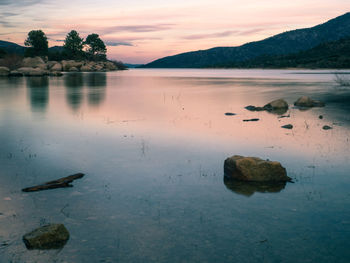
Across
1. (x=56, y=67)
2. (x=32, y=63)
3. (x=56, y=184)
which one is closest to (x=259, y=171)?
(x=56, y=184)

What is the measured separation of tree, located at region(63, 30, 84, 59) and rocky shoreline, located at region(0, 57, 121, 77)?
13.4 metres

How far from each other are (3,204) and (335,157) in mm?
9153

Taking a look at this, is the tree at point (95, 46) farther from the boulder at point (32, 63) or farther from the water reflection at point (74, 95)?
the water reflection at point (74, 95)

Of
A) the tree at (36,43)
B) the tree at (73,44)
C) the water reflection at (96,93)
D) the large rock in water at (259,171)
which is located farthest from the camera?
the tree at (73,44)

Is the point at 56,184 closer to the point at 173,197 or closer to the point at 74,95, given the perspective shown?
the point at 173,197

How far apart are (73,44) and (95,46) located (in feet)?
76.3

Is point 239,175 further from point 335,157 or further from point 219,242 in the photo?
point 335,157

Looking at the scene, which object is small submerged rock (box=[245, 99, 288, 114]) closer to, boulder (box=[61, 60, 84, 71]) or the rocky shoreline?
the rocky shoreline

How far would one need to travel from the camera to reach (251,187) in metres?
7.96

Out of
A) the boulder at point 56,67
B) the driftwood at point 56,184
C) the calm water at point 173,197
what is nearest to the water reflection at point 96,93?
the calm water at point 173,197

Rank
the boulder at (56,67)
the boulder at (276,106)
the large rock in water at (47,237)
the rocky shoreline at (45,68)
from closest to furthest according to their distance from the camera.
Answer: the large rock in water at (47,237) → the boulder at (276,106) → the rocky shoreline at (45,68) → the boulder at (56,67)

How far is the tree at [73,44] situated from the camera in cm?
15650

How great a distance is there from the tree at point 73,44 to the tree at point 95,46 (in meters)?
16.5

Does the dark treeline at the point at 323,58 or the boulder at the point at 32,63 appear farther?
the dark treeline at the point at 323,58
